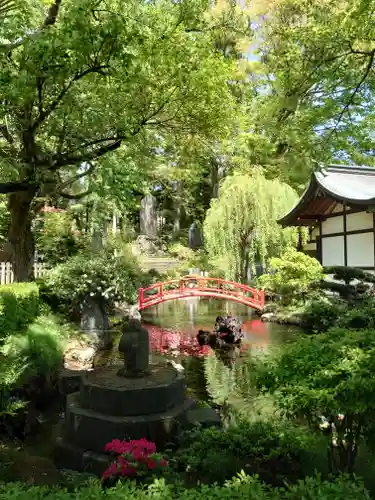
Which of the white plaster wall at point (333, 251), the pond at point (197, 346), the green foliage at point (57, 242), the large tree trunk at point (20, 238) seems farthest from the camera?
the white plaster wall at point (333, 251)

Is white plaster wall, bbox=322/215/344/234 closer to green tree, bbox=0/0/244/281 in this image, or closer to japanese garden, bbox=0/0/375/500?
japanese garden, bbox=0/0/375/500

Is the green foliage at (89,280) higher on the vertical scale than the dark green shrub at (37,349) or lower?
higher

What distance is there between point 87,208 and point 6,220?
15.6 ft

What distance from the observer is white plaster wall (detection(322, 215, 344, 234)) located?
18.3 m

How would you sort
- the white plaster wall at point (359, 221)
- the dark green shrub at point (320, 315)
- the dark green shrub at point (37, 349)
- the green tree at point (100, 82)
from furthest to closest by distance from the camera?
the white plaster wall at point (359, 221)
the dark green shrub at point (320, 315)
the dark green shrub at point (37, 349)
the green tree at point (100, 82)

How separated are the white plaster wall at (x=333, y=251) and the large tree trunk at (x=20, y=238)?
12.4m

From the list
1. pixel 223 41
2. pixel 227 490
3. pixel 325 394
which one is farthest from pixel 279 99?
pixel 223 41

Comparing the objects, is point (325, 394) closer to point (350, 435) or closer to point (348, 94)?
point (350, 435)

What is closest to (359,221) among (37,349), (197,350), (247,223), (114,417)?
(247,223)

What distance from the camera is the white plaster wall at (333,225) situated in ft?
60.1

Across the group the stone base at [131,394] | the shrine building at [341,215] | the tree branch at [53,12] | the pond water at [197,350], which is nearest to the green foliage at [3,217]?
the pond water at [197,350]

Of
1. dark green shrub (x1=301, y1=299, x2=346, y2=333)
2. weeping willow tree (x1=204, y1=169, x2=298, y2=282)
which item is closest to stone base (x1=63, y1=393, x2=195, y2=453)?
dark green shrub (x1=301, y1=299, x2=346, y2=333)

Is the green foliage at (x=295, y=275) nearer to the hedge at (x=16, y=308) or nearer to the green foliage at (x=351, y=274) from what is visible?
the green foliage at (x=351, y=274)

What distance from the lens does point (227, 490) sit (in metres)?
2.85
